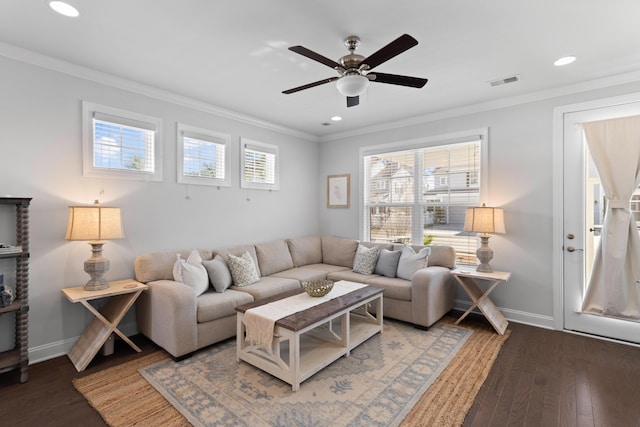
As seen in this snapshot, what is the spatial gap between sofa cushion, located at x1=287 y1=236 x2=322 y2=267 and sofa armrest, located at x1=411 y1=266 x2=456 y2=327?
1.88 m

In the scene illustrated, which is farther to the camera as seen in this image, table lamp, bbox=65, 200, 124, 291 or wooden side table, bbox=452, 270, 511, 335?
wooden side table, bbox=452, 270, 511, 335

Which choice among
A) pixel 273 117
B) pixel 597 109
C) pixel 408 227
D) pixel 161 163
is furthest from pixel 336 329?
pixel 597 109

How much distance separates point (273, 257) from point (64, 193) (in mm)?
2409

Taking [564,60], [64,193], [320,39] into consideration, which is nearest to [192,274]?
[64,193]

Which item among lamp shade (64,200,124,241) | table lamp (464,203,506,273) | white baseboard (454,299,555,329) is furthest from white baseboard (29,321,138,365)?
white baseboard (454,299,555,329)

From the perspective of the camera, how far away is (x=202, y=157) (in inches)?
156

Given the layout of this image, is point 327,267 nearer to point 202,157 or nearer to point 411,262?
point 411,262

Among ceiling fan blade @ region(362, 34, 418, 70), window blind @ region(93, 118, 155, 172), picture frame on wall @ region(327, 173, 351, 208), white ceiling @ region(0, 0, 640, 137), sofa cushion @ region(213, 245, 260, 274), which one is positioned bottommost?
sofa cushion @ region(213, 245, 260, 274)

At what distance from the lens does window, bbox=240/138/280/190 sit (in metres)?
4.48

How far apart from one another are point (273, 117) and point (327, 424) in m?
3.81

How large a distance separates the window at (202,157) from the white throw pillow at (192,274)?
1049 millimetres

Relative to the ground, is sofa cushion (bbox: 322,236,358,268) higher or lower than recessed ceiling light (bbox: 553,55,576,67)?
lower

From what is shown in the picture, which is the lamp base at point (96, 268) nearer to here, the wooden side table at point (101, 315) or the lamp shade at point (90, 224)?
the wooden side table at point (101, 315)

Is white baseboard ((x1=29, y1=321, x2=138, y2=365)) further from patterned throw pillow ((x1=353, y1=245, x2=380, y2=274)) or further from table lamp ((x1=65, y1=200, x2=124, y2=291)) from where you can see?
patterned throw pillow ((x1=353, y1=245, x2=380, y2=274))
